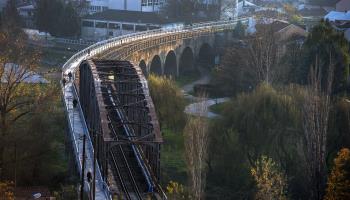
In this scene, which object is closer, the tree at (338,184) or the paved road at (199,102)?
the tree at (338,184)

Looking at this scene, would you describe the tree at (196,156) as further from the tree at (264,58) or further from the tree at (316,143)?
the tree at (264,58)

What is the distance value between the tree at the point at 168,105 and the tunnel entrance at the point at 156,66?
66.4ft

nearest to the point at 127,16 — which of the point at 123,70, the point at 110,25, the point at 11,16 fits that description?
the point at 110,25

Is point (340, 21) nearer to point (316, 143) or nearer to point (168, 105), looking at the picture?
point (168, 105)

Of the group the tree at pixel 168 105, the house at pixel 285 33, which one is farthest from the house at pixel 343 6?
the tree at pixel 168 105

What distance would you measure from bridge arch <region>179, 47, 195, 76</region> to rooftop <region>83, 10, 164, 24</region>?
10.1 metres

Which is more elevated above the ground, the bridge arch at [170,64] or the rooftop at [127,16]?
the rooftop at [127,16]

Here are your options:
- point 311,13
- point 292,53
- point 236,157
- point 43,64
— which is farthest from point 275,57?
point 311,13

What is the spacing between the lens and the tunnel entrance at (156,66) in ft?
182

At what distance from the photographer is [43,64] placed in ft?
201

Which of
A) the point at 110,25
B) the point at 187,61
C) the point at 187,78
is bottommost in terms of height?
the point at 187,78

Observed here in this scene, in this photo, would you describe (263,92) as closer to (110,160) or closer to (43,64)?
(110,160)

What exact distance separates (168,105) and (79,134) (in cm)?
778

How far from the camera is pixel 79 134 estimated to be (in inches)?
1095
